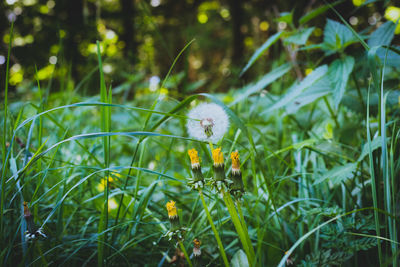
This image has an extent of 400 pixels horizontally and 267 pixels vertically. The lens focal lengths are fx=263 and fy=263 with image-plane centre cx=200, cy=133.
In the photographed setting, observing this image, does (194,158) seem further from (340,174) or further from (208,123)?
(340,174)

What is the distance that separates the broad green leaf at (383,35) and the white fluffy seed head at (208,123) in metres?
0.69

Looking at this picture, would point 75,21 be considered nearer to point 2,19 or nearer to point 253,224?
point 2,19

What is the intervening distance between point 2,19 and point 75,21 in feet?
3.37

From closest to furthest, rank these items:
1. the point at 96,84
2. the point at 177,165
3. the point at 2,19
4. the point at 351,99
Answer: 1. the point at 351,99
2. the point at 177,165
3. the point at 96,84
4. the point at 2,19

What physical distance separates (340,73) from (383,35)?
0.25m

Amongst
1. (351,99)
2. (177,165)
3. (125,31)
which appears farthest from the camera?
(125,31)

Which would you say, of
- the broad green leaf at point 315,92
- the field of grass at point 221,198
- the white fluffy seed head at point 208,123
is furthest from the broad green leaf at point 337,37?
the white fluffy seed head at point 208,123

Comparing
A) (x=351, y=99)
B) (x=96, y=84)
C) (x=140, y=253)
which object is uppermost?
(x=96, y=84)

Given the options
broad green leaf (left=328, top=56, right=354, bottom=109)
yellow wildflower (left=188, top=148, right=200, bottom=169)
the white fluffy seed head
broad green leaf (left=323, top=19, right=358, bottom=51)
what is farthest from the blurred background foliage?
yellow wildflower (left=188, top=148, right=200, bottom=169)

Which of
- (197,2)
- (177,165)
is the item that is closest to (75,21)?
(197,2)

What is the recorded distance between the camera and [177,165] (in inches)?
62.1

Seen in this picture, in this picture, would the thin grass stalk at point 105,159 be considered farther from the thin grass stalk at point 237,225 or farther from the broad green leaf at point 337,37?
the broad green leaf at point 337,37

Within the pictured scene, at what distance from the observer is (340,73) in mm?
862

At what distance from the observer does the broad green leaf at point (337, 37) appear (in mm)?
923
